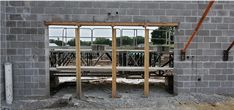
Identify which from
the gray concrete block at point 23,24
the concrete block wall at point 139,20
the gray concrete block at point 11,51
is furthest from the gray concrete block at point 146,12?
the gray concrete block at point 11,51

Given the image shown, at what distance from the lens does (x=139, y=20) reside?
654 cm

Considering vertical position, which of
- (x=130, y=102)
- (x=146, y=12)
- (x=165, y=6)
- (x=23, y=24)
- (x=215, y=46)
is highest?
(x=165, y=6)

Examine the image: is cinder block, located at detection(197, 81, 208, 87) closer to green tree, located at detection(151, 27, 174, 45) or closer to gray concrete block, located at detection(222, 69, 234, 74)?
gray concrete block, located at detection(222, 69, 234, 74)

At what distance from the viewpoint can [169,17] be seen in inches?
259

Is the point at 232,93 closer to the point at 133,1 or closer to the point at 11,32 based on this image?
the point at 133,1

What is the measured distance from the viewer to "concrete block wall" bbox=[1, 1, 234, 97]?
6.39m

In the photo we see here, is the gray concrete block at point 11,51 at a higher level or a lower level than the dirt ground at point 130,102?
higher

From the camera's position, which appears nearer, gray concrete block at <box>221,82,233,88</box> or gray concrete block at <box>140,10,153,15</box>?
gray concrete block at <box>140,10,153,15</box>

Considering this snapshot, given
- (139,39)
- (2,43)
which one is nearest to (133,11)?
(2,43)

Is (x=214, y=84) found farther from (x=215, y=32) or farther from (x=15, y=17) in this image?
(x=15, y=17)

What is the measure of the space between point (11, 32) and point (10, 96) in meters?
1.60

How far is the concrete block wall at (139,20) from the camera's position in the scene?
6.39m

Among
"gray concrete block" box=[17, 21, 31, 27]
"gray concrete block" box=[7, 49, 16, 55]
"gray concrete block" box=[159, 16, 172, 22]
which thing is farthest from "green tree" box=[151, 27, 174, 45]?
"gray concrete block" box=[7, 49, 16, 55]

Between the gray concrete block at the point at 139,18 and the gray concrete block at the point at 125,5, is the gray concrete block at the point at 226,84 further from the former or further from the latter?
the gray concrete block at the point at 125,5
